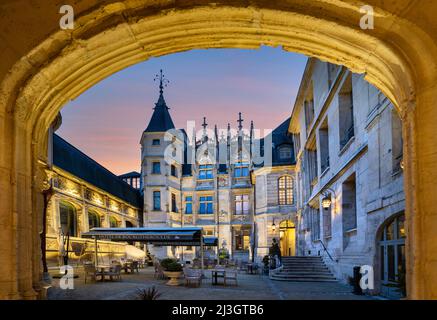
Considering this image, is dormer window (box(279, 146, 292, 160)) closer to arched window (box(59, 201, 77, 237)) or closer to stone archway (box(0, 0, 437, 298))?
arched window (box(59, 201, 77, 237))

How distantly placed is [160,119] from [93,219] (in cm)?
1482

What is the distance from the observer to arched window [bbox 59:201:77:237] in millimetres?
20828

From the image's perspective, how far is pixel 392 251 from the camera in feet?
32.2

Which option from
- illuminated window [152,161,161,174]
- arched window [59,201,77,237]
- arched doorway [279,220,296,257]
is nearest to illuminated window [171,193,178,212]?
illuminated window [152,161,161,174]

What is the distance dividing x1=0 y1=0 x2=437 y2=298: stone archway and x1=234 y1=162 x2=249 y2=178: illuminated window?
34.7m

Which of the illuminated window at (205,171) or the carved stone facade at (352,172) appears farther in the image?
the illuminated window at (205,171)

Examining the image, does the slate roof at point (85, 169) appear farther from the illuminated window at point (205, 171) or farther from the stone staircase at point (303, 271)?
the stone staircase at point (303, 271)

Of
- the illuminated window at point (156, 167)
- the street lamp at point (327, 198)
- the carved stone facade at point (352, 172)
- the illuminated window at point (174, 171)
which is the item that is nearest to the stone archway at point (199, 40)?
the carved stone facade at point (352, 172)

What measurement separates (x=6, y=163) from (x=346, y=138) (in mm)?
12852

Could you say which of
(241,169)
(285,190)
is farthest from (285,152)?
(241,169)

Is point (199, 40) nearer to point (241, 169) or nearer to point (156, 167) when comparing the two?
point (156, 167)

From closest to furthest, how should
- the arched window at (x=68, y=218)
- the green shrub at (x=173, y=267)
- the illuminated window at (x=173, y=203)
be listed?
1. the green shrub at (x=173, y=267)
2. the arched window at (x=68, y=218)
3. the illuminated window at (x=173, y=203)

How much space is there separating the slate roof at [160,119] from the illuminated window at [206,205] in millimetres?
7558

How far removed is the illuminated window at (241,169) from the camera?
39.4 meters
